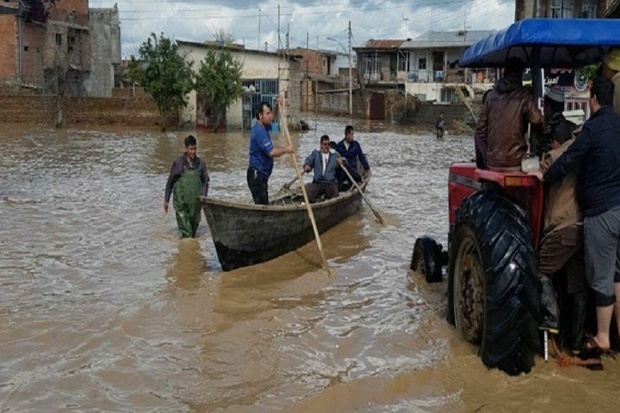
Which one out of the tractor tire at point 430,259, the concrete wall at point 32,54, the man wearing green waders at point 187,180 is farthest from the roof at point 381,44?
the tractor tire at point 430,259

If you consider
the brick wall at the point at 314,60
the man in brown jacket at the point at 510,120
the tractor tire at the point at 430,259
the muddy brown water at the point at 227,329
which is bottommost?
the muddy brown water at the point at 227,329

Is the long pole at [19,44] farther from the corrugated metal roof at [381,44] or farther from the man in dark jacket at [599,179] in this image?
the man in dark jacket at [599,179]

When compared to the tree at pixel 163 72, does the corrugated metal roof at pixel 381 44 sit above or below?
above

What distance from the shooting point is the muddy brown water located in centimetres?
473

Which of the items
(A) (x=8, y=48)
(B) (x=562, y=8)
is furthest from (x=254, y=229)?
(A) (x=8, y=48)

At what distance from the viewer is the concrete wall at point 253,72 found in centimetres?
3919

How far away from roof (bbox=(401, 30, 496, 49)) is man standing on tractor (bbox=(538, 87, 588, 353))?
54791 mm

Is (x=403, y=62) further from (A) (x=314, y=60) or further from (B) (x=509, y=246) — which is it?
(B) (x=509, y=246)

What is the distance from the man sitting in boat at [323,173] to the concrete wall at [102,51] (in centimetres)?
4346

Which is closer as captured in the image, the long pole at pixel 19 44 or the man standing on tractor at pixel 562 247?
the man standing on tractor at pixel 562 247

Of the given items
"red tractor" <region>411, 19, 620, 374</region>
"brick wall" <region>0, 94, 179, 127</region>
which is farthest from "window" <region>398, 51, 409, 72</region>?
"red tractor" <region>411, 19, 620, 374</region>

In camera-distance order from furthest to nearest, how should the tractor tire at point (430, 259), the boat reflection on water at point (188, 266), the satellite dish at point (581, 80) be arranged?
the boat reflection on water at point (188, 266) → the satellite dish at point (581, 80) → the tractor tire at point (430, 259)

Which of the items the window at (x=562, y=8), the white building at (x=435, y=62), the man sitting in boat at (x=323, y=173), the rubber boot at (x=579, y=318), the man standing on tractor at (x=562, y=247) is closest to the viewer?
the man standing on tractor at (x=562, y=247)

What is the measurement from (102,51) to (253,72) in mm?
16842
